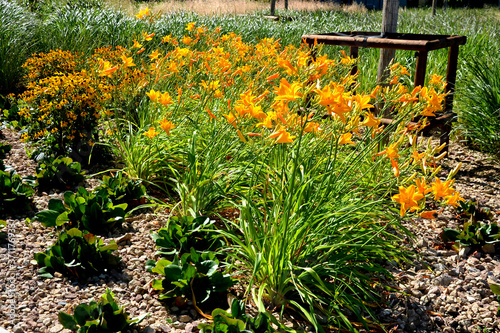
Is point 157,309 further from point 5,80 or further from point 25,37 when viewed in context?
point 25,37

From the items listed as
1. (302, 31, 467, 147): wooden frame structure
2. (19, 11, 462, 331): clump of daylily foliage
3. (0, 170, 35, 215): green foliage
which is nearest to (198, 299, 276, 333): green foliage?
(19, 11, 462, 331): clump of daylily foliage

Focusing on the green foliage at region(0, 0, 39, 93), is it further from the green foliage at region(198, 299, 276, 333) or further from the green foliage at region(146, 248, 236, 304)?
the green foliage at region(198, 299, 276, 333)

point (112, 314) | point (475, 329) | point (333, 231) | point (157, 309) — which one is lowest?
point (475, 329)

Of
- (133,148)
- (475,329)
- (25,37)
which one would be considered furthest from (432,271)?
(25,37)

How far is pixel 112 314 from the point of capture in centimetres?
203

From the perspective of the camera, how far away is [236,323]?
1939 mm

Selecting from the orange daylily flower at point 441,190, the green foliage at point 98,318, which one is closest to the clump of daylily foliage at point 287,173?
the orange daylily flower at point 441,190

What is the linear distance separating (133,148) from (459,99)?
3.42 metres

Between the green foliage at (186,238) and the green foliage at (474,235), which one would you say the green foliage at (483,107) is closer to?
the green foliage at (474,235)

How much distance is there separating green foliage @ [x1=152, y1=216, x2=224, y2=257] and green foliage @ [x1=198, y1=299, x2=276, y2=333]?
588mm

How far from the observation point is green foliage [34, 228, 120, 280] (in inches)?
96.9

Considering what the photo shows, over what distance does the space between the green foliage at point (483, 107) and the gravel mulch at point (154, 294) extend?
177cm

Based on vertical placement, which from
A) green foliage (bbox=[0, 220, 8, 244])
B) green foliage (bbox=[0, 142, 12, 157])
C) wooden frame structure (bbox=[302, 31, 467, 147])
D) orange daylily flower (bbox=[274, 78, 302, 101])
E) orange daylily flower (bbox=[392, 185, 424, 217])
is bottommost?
green foliage (bbox=[0, 220, 8, 244])

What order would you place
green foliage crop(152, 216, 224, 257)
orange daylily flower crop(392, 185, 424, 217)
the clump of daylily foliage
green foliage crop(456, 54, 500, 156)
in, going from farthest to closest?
green foliage crop(456, 54, 500, 156) < green foliage crop(152, 216, 224, 257) < the clump of daylily foliage < orange daylily flower crop(392, 185, 424, 217)
